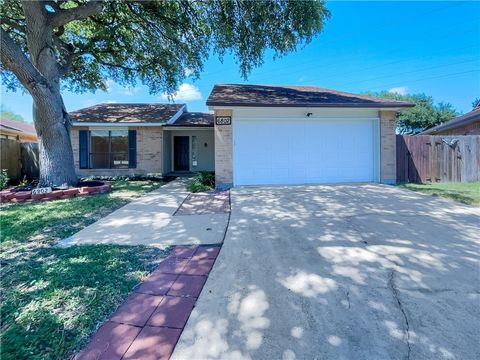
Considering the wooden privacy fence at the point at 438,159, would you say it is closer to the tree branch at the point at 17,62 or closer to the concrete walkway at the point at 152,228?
the concrete walkway at the point at 152,228

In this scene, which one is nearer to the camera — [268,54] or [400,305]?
[400,305]

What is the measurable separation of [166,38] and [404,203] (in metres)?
10.4

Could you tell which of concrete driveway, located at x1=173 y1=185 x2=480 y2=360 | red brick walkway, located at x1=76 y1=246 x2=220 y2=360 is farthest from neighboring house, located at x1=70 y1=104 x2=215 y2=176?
red brick walkway, located at x1=76 y1=246 x2=220 y2=360

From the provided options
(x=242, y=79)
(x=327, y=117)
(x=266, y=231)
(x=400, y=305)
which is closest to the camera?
(x=400, y=305)

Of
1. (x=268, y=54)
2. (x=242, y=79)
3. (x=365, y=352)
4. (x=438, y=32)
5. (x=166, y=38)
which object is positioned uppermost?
(x=438, y=32)

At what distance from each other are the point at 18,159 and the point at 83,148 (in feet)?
8.50

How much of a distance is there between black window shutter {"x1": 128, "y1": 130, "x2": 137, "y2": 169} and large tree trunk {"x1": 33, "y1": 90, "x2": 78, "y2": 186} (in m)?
4.51

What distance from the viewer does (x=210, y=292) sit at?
2627mm

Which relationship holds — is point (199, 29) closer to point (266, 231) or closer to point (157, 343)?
point (266, 231)

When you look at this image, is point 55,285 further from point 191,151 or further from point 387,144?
point 191,151

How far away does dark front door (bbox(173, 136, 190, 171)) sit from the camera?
15680 mm

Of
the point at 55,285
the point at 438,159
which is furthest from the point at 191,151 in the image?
the point at 55,285

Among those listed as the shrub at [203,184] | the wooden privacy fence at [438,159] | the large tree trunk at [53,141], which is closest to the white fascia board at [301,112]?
the wooden privacy fence at [438,159]

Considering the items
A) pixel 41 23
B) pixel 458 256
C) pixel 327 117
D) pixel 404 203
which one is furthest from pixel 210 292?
pixel 41 23
